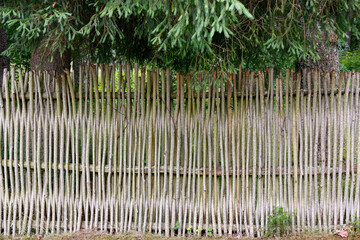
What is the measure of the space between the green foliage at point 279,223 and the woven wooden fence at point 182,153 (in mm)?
81

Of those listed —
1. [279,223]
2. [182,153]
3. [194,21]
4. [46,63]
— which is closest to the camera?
[194,21]

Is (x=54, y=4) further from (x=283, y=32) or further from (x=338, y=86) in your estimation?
(x=338, y=86)

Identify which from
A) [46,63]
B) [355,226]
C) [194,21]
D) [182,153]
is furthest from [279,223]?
→ [46,63]

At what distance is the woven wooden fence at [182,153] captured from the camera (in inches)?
159

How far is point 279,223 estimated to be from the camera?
13.1 feet

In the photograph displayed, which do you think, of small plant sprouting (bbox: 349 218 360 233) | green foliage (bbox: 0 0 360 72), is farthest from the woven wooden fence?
green foliage (bbox: 0 0 360 72)

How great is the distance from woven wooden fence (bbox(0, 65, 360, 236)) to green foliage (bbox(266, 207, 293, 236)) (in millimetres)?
81

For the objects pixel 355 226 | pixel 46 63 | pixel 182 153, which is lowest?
pixel 355 226

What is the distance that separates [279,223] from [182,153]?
1441 millimetres

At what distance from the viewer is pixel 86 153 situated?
411 cm

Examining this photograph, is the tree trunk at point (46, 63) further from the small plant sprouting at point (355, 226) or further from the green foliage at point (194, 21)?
the small plant sprouting at point (355, 226)

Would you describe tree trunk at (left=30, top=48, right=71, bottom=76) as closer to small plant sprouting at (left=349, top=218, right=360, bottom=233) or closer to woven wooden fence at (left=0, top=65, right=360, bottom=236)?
woven wooden fence at (left=0, top=65, right=360, bottom=236)

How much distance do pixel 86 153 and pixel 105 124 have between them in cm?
43

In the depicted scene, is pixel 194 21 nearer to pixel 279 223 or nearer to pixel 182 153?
pixel 182 153
